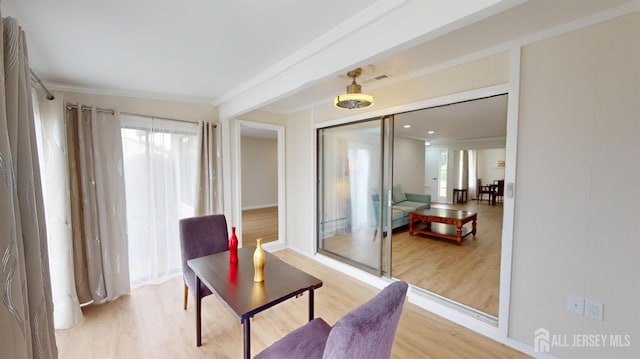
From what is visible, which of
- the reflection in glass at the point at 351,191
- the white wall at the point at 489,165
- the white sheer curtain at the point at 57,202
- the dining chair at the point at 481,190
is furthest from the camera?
the white wall at the point at 489,165

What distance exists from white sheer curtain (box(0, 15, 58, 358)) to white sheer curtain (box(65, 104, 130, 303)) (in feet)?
5.39

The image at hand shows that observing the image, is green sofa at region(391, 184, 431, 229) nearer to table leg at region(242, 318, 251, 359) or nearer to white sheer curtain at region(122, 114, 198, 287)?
white sheer curtain at region(122, 114, 198, 287)

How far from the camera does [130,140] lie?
2814mm

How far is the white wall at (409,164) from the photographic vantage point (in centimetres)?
717

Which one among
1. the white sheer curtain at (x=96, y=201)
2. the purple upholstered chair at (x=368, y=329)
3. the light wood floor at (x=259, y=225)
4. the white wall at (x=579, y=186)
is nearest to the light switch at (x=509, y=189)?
the white wall at (x=579, y=186)

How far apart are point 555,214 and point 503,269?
566 millimetres

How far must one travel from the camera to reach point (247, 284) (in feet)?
5.32

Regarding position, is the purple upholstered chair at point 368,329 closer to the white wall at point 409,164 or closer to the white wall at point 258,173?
the white wall at point 409,164

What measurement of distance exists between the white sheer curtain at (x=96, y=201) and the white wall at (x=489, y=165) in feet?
40.3

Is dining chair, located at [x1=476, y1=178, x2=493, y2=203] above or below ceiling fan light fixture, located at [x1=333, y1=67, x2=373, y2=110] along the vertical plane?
below

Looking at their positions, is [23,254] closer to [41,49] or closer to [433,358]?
[41,49]

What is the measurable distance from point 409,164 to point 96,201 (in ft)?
23.7

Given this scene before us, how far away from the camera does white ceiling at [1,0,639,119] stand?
1.38 m

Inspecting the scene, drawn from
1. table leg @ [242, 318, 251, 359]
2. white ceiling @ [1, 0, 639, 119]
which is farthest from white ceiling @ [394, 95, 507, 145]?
table leg @ [242, 318, 251, 359]
